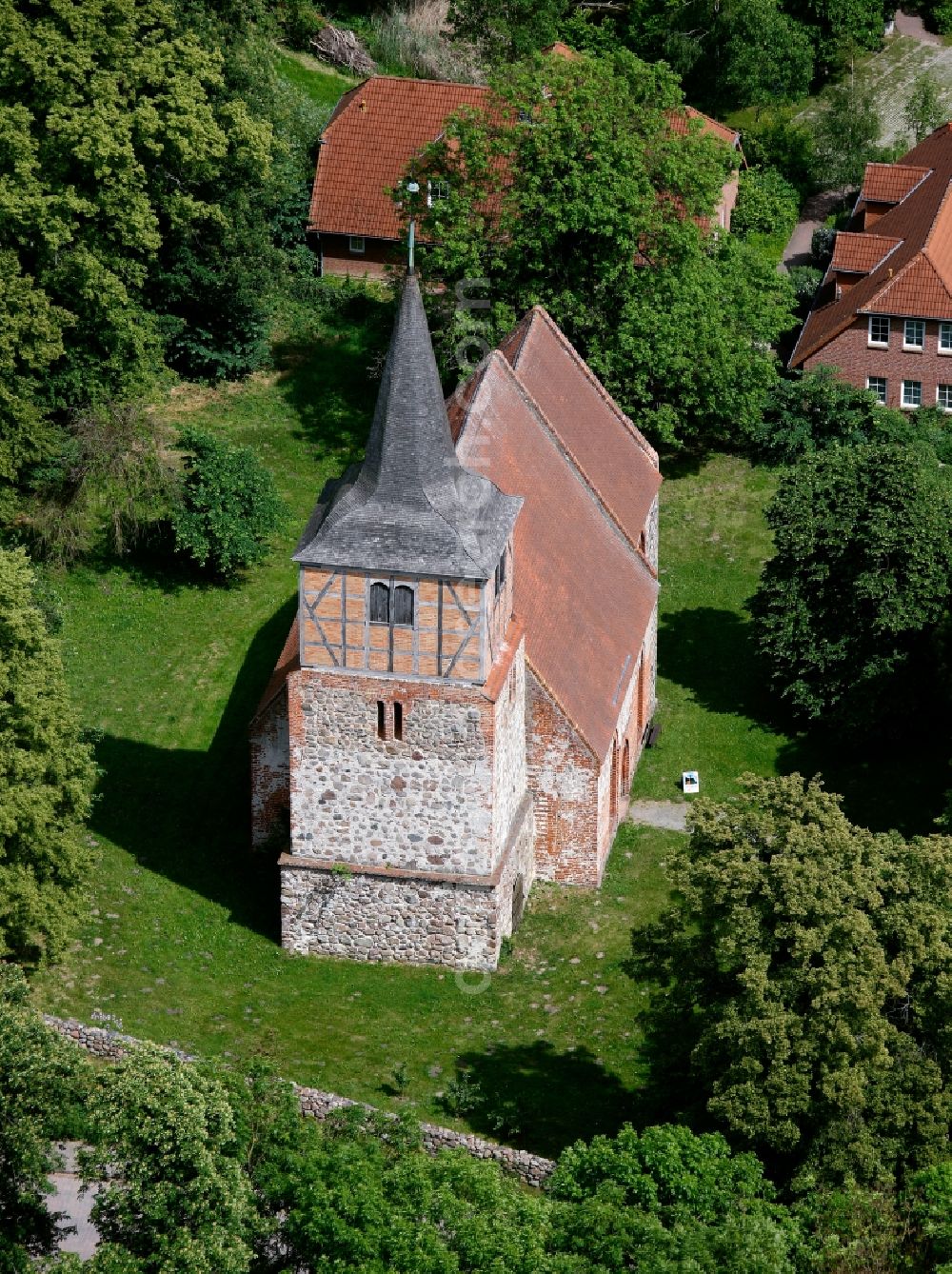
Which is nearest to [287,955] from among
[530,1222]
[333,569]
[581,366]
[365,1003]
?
[365,1003]

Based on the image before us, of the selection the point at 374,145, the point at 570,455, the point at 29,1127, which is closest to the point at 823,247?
the point at 374,145

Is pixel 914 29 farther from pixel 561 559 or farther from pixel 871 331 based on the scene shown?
pixel 561 559

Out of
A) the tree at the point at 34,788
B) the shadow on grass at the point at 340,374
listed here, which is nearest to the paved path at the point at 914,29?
the shadow on grass at the point at 340,374

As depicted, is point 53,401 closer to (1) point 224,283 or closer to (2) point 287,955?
(1) point 224,283

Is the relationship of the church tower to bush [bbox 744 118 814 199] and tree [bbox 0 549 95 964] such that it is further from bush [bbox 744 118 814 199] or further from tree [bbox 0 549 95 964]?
bush [bbox 744 118 814 199]

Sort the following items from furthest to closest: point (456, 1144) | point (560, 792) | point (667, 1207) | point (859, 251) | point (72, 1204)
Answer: point (859, 251), point (560, 792), point (456, 1144), point (72, 1204), point (667, 1207)

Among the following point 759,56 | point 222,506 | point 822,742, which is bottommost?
point 822,742

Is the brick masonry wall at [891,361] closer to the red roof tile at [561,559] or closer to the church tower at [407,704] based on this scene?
the red roof tile at [561,559]
